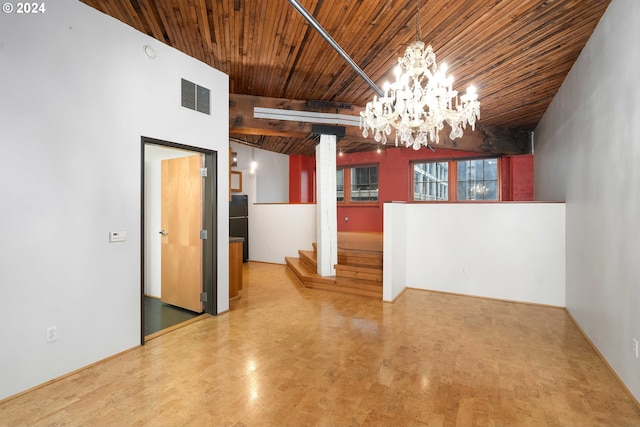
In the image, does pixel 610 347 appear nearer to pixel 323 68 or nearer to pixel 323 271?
pixel 323 271

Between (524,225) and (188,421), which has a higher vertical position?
(524,225)

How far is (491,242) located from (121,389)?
4756 millimetres

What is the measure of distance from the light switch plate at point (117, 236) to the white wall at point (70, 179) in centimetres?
4

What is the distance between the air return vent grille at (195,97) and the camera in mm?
3219

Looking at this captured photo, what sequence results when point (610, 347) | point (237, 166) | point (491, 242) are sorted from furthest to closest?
1. point (237, 166)
2. point (491, 242)
3. point (610, 347)

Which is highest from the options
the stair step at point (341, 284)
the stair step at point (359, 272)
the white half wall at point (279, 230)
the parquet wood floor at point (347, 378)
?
the white half wall at point (279, 230)

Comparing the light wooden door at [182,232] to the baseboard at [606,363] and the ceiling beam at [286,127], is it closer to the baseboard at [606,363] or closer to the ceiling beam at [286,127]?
the ceiling beam at [286,127]

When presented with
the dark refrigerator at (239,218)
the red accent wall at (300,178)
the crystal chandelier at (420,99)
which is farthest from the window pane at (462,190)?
the dark refrigerator at (239,218)

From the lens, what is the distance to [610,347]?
2463 mm

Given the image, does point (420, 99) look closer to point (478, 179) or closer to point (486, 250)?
point (486, 250)

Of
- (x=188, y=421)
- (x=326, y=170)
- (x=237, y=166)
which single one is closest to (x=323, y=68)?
(x=326, y=170)

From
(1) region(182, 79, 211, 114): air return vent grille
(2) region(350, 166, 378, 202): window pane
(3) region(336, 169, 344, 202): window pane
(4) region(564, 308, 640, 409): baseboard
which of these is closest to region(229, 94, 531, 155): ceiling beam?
(1) region(182, 79, 211, 114): air return vent grille

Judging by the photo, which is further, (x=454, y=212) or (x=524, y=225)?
(x=454, y=212)

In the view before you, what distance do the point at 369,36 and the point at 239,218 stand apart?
18.1ft
